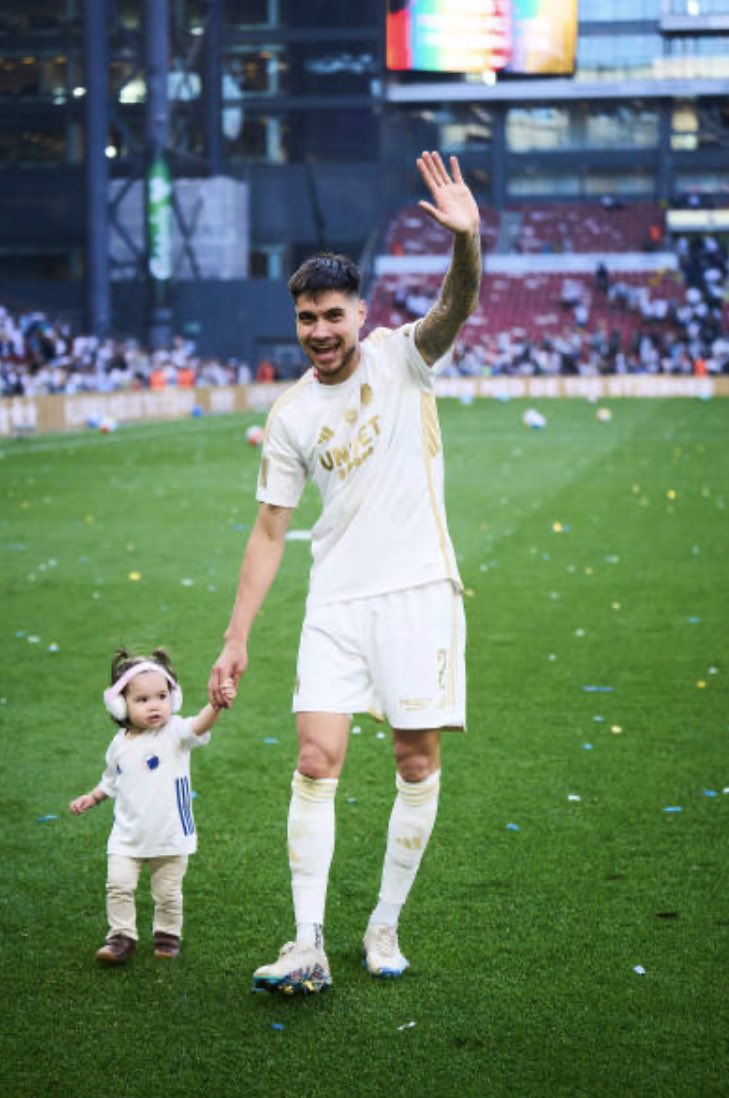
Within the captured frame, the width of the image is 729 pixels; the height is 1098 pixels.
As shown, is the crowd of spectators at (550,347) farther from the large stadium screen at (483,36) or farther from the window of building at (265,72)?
the window of building at (265,72)

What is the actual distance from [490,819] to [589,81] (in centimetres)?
7033

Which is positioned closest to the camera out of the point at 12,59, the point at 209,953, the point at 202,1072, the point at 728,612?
the point at 202,1072

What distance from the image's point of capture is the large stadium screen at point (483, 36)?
4684cm

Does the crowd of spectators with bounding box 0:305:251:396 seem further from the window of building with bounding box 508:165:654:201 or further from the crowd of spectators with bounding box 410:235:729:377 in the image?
the window of building with bounding box 508:165:654:201

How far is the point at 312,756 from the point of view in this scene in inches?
195

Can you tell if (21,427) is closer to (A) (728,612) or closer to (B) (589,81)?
(A) (728,612)

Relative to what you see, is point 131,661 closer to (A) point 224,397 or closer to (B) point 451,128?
(A) point 224,397

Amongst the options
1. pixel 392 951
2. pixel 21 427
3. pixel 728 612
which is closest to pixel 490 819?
pixel 392 951

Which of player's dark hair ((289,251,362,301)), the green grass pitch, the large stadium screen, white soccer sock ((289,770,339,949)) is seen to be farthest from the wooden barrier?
white soccer sock ((289,770,339,949))

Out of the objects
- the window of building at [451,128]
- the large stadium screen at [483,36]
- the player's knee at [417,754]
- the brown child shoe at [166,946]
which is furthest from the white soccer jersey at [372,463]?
the window of building at [451,128]

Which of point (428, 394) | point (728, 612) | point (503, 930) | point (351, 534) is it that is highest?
point (428, 394)

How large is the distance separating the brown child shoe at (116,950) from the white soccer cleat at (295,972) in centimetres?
53

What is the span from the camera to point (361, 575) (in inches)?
199

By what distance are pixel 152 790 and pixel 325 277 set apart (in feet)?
5.45
